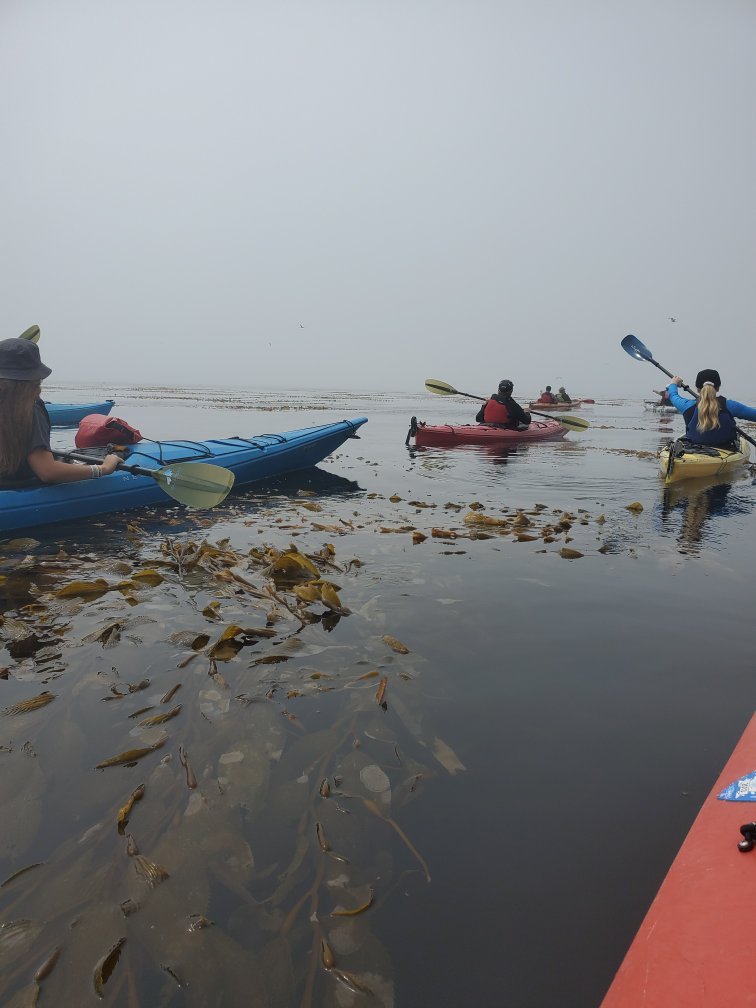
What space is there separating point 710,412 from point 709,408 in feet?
0.33

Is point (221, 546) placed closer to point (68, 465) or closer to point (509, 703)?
point (68, 465)

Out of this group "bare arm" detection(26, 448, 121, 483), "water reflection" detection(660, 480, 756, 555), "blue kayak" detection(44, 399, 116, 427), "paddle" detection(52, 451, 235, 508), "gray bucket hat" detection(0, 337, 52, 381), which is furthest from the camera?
"blue kayak" detection(44, 399, 116, 427)

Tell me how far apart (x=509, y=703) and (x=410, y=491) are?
7.63 meters

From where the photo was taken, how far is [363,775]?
100 inches

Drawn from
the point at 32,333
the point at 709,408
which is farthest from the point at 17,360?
the point at 709,408

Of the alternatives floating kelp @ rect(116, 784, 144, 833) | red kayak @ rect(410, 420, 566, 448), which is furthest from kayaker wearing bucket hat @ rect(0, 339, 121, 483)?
red kayak @ rect(410, 420, 566, 448)

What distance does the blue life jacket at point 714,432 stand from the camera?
11.1m

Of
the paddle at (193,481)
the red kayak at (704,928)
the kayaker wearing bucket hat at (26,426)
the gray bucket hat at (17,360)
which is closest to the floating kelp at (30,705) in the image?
the red kayak at (704,928)

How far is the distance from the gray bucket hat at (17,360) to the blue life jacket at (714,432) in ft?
38.0

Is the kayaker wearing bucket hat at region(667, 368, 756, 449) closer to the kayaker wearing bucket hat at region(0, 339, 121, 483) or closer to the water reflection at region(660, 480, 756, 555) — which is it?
the water reflection at region(660, 480, 756, 555)

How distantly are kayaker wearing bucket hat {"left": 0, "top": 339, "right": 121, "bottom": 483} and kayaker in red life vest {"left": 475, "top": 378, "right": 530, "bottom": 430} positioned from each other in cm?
1205

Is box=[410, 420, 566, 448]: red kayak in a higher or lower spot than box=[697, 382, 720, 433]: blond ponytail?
lower

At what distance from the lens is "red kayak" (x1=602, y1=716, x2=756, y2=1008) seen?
117cm

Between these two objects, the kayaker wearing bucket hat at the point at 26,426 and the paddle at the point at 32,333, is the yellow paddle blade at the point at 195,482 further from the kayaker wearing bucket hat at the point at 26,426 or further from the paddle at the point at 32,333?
the paddle at the point at 32,333
